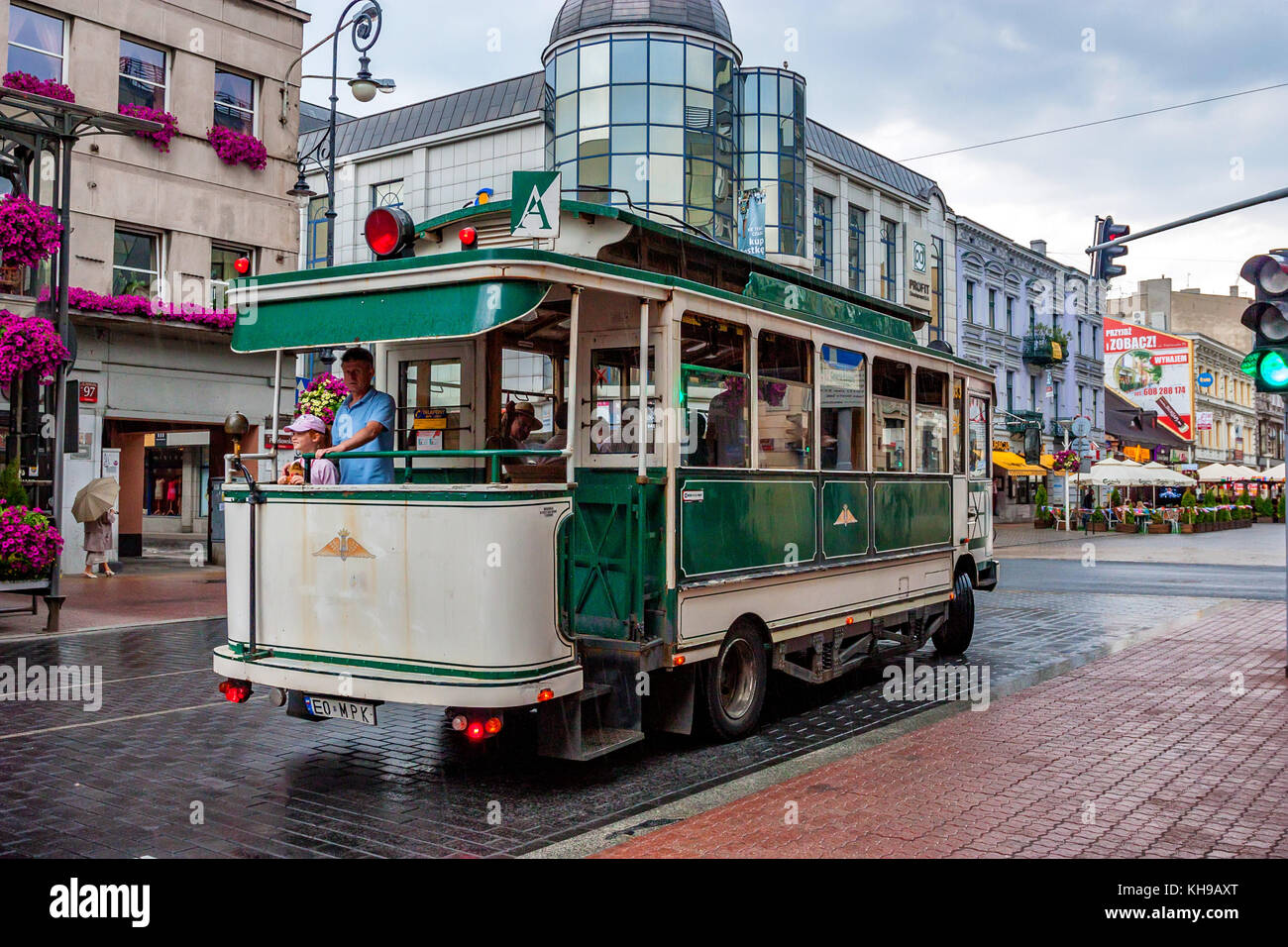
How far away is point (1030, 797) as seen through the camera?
612 cm

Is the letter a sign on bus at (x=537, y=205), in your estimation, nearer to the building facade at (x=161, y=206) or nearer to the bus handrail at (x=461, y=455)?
the bus handrail at (x=461, y=455)

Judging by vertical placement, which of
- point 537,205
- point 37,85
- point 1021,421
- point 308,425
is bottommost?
point 308,425

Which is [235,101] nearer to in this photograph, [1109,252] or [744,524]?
[1109,252]

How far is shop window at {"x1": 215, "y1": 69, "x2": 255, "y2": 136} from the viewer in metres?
23.7

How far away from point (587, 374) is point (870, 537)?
10.5 feet

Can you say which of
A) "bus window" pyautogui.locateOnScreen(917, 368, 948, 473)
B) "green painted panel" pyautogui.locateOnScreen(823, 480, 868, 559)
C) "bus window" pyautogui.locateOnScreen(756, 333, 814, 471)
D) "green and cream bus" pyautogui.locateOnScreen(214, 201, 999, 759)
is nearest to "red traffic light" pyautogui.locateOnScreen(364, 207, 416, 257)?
"green and cream bus" pyautogui.locateOnScreen(214, 201, 999, 759)

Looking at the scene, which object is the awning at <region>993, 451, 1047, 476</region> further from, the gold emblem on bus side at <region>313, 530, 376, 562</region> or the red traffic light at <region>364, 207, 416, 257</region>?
the gold emblem on bus side at <region>313, 530, 376, 562</region>

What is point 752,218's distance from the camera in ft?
105

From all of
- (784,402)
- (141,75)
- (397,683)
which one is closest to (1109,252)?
(784,402)

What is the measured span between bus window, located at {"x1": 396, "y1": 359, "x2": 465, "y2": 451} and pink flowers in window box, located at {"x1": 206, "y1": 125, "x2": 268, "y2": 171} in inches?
710

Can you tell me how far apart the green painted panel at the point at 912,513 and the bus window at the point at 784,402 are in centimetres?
135

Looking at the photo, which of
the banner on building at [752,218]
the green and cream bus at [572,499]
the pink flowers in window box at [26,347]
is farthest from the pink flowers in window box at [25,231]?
the banner on building at [752,218]

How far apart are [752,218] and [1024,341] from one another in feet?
82.0
